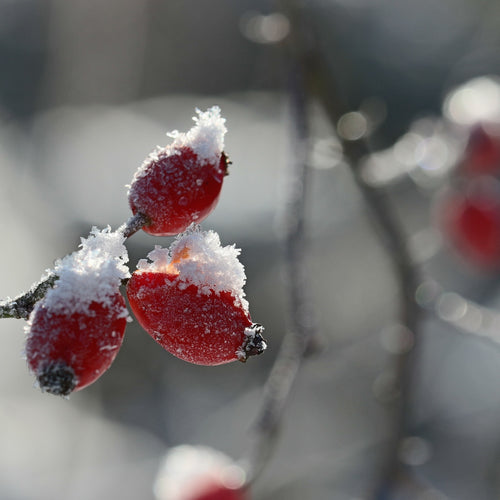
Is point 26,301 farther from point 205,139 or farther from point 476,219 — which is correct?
point 476,219

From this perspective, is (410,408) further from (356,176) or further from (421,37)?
(421,37)

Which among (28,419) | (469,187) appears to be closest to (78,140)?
(28,419)

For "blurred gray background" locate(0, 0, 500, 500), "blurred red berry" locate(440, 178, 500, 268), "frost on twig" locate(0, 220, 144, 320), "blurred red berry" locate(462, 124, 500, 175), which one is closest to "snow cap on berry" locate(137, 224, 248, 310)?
"frost on twig" locate(0, 220, 144, 320)

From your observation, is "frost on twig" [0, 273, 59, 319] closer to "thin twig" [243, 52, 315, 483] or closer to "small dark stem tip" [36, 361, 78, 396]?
"small dark stem tip" [36, 361, 78, 396]

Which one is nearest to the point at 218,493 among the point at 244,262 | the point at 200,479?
the point at 200,479

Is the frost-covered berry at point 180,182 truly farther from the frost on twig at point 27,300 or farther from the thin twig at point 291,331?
the thin twig at point 291,331
